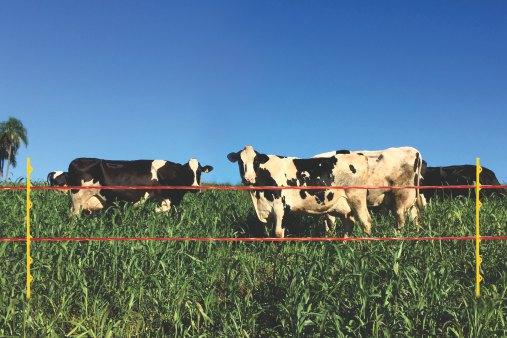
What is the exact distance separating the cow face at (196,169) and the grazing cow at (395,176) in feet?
18.1

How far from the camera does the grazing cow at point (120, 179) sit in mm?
14508

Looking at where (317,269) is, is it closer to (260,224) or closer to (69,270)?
(69,270)

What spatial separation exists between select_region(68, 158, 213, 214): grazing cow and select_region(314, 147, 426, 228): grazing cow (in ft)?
16.1

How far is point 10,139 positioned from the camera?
80625mm

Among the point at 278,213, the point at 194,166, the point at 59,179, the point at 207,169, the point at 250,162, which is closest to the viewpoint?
the point at 278,213

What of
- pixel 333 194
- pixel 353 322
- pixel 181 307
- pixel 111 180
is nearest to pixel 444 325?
pixel 353 322

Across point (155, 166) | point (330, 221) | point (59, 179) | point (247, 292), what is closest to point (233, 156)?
point (330, 221)

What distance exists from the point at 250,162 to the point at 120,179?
4.77 metres

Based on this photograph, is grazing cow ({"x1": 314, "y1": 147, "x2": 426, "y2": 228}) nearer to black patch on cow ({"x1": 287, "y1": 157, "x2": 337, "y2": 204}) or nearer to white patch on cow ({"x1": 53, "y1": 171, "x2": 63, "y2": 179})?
black patch on cow ({"x1": 287, "y1": 157, "x2": 337, "y2": 204})

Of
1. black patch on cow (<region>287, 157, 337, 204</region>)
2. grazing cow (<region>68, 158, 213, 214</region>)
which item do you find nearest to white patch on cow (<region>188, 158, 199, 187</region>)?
grazing cow (<region>68, 158, 213, 214</region>)

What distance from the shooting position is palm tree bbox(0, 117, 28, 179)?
80.3 m

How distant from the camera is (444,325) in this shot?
18.0 feet

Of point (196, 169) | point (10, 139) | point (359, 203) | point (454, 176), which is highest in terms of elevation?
point (10, 139)

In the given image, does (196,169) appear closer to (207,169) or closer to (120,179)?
(207,169)
